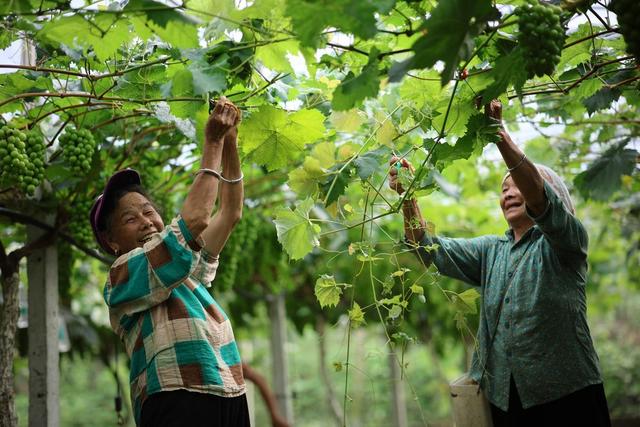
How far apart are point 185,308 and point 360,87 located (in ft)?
2.53

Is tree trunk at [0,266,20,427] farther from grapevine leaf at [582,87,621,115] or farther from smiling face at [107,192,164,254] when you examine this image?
grapevine leaf at [582,87,621,115]

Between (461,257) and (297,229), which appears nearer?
(297,229)

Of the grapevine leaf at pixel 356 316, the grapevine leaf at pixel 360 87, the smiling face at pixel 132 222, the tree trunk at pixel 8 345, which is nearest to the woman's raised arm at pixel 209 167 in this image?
the smiling face at pixel 132 222

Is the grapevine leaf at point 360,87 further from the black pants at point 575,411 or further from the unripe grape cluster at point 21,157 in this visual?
the black pants at point 575,411

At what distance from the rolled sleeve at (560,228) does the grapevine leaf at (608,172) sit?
789 millimetres

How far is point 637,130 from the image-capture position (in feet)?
9.89

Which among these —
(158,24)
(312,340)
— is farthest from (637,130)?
(312,340)

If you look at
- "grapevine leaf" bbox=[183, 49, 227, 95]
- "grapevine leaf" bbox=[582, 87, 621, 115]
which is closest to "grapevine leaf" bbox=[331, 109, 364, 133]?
"grapevine leaf" bbox=[183, 49, 227, 95]

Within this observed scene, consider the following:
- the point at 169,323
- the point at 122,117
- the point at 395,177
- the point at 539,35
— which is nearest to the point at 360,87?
the point at 539,35

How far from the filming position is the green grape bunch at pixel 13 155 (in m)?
2.00

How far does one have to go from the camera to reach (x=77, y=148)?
2.26m

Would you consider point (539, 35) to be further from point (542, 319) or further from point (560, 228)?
point (542, 319)

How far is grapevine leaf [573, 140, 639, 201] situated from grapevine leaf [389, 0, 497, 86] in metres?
1.65

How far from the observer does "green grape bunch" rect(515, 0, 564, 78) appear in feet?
4.54
